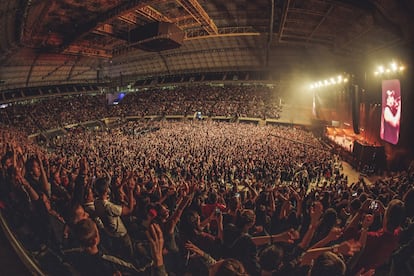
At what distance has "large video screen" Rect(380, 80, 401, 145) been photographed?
38.5 ft

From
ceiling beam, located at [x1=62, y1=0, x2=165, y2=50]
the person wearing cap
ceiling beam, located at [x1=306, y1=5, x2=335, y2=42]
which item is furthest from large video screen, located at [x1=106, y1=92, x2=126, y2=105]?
the person wearing cap

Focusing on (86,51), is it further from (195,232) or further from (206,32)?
(195,232)

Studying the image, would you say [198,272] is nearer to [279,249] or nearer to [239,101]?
[279,249]

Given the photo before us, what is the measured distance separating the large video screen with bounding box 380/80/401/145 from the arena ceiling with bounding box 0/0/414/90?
6.47 ft

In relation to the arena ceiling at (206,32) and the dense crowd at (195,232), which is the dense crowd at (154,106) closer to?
the arena ceiling at (206,32)

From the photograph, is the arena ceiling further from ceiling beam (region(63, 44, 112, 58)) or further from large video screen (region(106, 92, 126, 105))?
large video screen (region(106, 92, 126, 105))

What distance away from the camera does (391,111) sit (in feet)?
41.2

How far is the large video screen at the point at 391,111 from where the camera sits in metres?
11.7

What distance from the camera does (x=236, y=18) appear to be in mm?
22578

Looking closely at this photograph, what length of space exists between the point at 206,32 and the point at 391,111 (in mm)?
16978

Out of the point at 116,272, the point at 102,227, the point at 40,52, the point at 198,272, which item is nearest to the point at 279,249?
the point at 198,272

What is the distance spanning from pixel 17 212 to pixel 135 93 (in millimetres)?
41930

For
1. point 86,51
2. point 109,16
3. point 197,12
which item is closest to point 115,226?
point 109,16

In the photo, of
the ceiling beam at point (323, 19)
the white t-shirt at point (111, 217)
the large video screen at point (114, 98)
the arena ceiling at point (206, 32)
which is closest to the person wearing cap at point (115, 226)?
the white t-shirt at point (111, 217)
